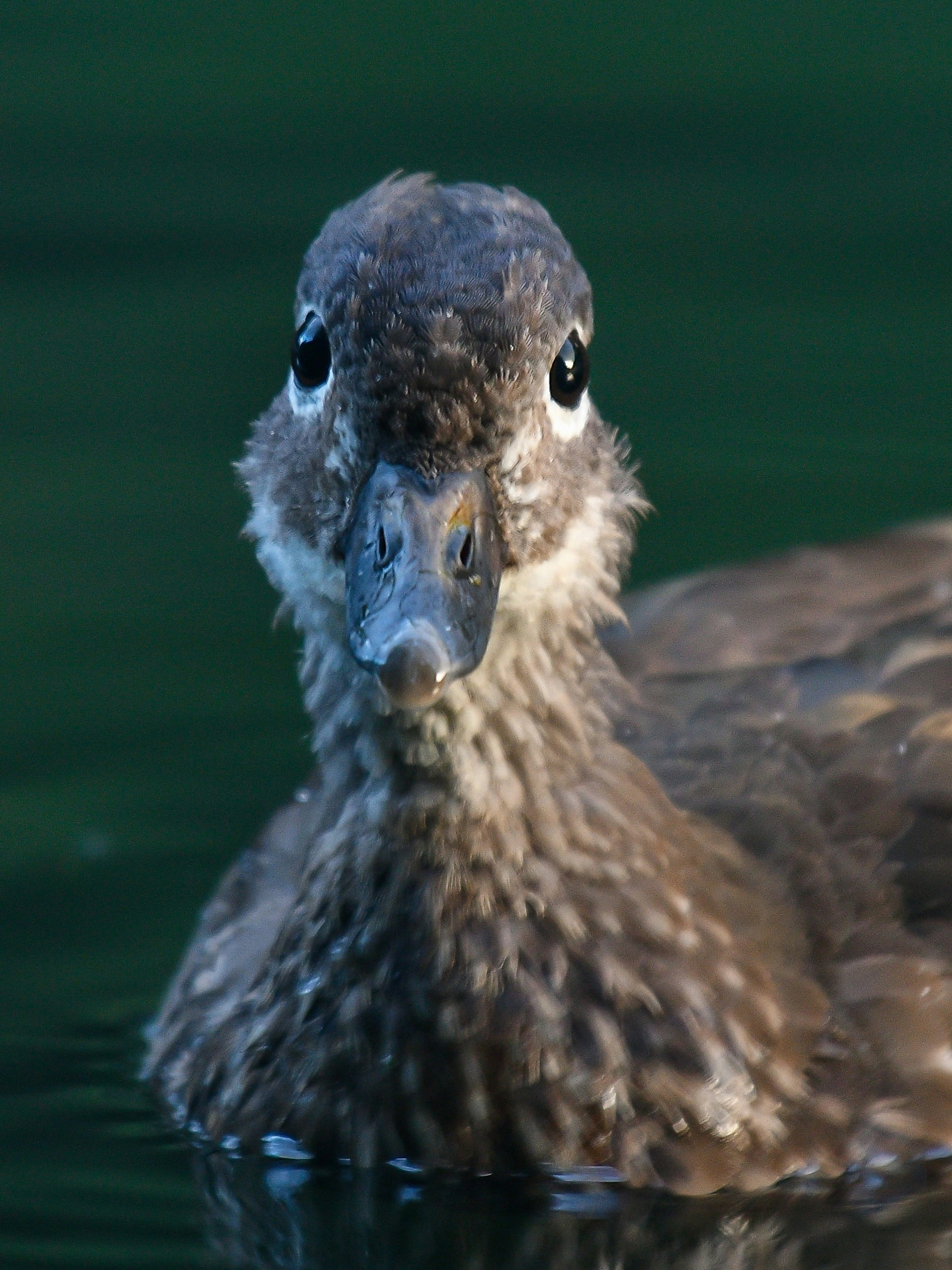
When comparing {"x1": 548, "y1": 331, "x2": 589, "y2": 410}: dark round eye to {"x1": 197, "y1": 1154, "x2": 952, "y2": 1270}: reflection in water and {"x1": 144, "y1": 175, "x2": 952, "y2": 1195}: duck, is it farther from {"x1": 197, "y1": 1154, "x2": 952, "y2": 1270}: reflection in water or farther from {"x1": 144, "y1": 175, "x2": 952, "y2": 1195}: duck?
{"x1": 197, "y1": 1154, "x2": 952, "y2": 1270}: reflection in water

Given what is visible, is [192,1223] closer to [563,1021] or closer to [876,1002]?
[563,1021]

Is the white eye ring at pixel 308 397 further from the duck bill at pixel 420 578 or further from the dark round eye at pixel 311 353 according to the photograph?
the duck bill at pixel 420 578

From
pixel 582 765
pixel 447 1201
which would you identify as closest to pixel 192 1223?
pixel 447 1201

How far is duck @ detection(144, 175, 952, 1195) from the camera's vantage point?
3.50 m

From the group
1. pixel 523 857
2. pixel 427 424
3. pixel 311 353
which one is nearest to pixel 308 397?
pixel 311 353

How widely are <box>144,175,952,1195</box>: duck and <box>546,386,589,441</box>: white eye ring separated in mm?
12

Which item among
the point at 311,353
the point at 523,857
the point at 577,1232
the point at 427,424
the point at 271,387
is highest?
the point at 271,387

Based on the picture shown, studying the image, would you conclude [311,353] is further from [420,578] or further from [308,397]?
[420,578]

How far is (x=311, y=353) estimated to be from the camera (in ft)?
12.2

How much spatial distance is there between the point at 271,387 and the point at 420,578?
374cm

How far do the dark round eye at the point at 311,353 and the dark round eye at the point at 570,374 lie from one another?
1.21 feet

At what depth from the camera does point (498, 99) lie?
27.3ft

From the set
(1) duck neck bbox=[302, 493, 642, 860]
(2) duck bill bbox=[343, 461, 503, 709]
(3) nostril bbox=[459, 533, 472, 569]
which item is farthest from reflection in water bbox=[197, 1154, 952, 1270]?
(3) nostril bbox=[459, 533, 472, 569]

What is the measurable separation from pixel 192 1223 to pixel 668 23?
5.82 m
